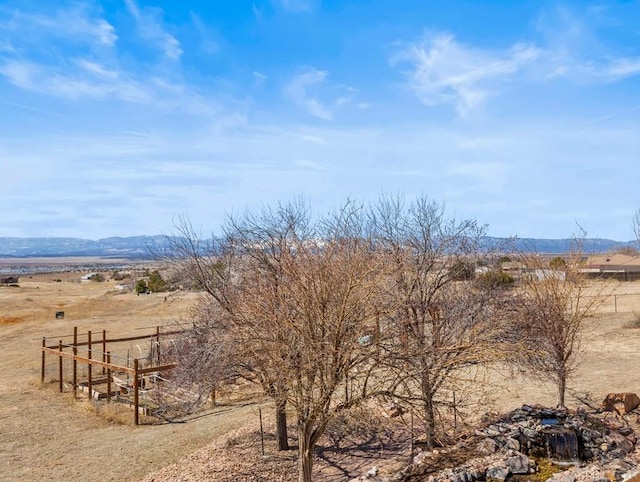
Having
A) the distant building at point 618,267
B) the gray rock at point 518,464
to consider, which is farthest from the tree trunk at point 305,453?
the distant building at point 618,267

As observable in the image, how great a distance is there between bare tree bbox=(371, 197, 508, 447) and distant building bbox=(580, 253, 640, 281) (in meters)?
41.6

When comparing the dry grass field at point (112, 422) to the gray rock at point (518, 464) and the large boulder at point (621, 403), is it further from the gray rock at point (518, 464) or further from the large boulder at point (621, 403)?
the gray rock at point (518, 464)

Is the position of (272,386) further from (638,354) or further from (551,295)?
(638,354)

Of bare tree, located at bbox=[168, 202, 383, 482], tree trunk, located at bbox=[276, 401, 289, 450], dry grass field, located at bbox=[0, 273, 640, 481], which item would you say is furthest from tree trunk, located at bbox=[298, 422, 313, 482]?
dry grass field, located at bbox=[0, 273, 640, 481]

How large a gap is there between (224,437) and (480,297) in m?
7.17

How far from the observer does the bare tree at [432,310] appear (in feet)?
29.5

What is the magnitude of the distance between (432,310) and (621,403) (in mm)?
6155

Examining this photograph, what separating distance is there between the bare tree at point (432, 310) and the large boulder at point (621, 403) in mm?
4145

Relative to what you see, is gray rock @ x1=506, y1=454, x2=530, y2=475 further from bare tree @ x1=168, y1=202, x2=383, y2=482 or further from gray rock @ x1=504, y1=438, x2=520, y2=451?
bare tree @ x1=168, y1=202, x2=383, y2=482

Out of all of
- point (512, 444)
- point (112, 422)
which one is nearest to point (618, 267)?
point (512, 444)

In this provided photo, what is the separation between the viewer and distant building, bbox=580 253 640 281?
52312 millimetres

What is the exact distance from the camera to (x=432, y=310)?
11312mm

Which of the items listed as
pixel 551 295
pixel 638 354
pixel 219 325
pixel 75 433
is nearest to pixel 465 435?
pixel 551 295

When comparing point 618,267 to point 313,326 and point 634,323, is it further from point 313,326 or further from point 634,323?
point 313,326
